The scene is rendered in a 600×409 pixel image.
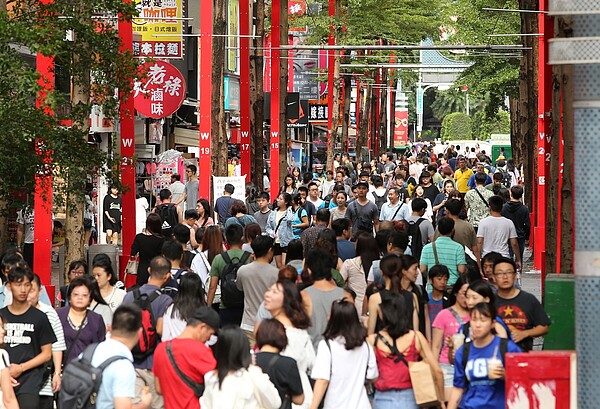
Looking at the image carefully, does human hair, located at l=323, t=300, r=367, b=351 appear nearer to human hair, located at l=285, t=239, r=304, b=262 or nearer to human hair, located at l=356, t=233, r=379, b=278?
human hair, located at l=356, t=233, r=379, b=278

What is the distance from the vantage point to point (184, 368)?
8766mm

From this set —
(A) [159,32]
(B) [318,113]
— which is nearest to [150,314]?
(A) [159,32]

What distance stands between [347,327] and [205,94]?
17.6 m

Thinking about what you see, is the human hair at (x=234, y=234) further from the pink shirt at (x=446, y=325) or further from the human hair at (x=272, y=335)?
the human hair at (x=272, y=335)

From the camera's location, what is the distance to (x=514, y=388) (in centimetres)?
819

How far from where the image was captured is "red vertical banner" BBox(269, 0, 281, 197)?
37.2 metres

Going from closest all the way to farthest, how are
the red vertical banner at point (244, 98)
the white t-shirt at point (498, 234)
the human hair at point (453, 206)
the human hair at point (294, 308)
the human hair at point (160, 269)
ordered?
the human hair at point (294, 308)
the human hair at point (160, 269)
the human hair at point (453, 206)
the white t-shirt at point (498, 234)
the red vertical banner at point (244, 98)

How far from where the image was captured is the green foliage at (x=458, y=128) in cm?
14612

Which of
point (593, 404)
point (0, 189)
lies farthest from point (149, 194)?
point (593, 404)

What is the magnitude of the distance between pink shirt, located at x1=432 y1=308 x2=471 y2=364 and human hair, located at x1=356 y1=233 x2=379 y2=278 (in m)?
3.27

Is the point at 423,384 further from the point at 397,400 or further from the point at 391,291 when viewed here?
the point at 391,291

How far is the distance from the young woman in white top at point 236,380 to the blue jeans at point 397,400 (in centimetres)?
134

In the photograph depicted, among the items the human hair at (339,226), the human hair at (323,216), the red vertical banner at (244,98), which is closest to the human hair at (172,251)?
the human hair at (339,226)

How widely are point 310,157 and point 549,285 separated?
60.9m
